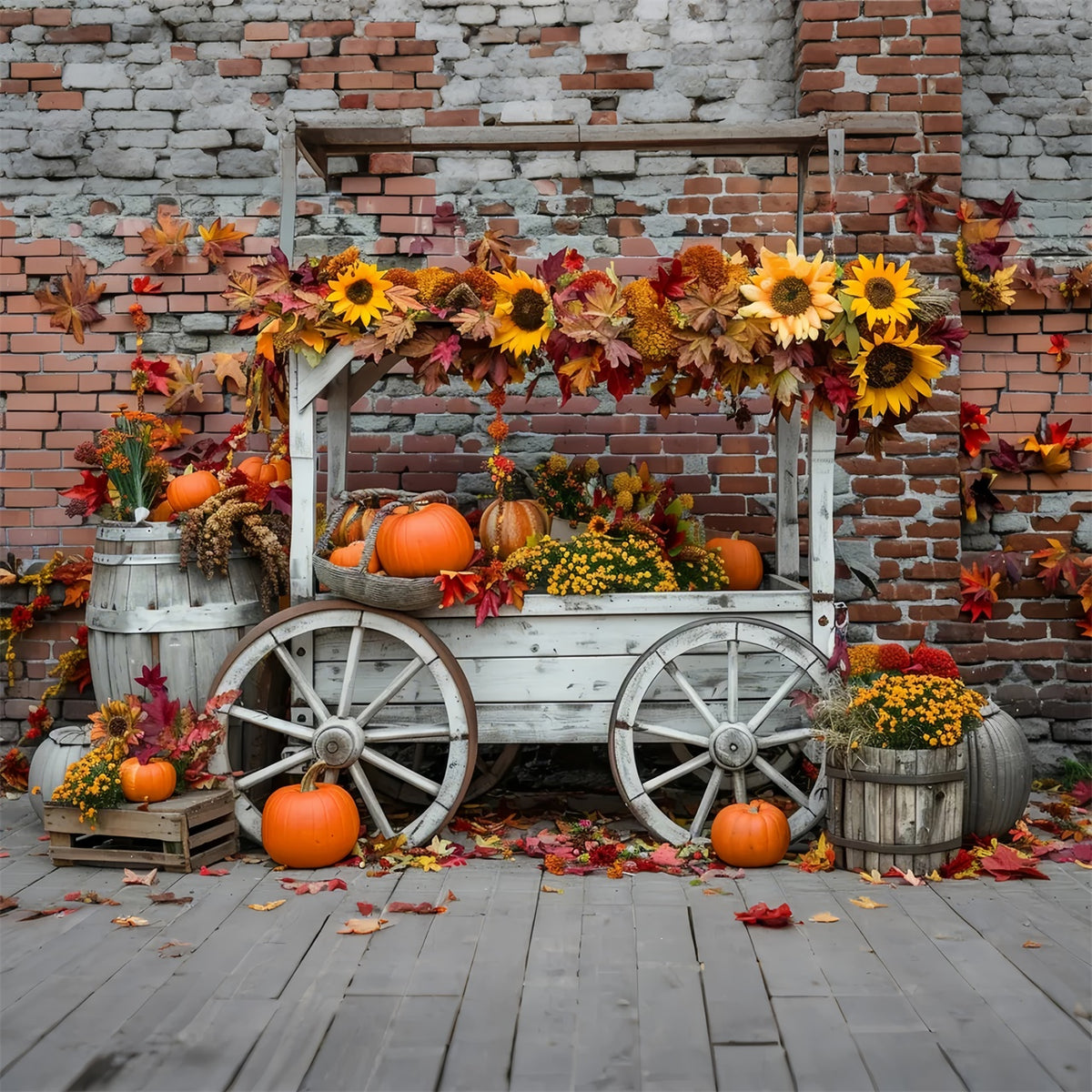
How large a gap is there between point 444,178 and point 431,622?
6.39 feet

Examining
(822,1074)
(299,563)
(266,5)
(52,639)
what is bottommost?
(822,1074)

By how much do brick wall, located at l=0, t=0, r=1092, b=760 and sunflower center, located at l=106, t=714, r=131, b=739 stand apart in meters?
1.28

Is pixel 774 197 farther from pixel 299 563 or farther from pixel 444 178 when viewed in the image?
pixel 299 563

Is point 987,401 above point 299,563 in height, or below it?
above

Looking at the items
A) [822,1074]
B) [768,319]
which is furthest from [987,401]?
[822,1074]

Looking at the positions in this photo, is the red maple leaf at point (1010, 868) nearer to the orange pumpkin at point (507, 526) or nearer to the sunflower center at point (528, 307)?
the orange pumpkin at point (507, 526)

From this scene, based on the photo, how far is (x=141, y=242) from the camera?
4586mm

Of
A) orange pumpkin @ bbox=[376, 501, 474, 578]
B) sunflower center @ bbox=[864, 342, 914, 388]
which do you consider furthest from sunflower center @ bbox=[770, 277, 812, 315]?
orange pumpkin @ bbox=[376, 501, 474, 578]

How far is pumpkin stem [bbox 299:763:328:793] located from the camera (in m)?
3.38

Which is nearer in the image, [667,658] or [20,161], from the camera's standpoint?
[667,658]

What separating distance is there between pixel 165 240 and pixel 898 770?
3.41 meters

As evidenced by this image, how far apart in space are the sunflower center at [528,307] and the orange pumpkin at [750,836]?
1.59m

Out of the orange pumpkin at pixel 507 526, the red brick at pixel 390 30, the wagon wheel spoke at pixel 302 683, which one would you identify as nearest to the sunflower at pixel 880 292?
the orange pumpkin at pixel 507 526

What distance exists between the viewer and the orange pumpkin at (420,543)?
11.5 ft
